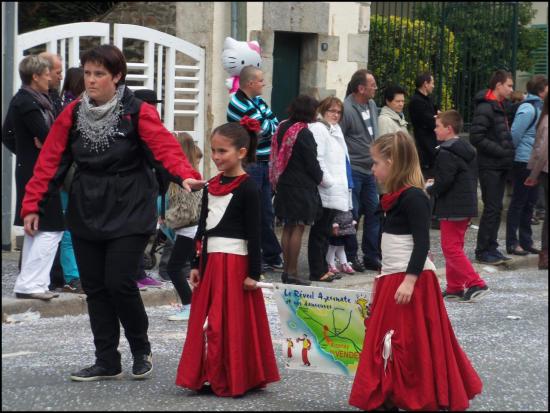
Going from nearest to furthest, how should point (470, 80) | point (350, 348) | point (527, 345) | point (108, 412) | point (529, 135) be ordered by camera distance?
1. point (108, 412)
2. point (350, 348)
3. point (527, 345)
4. point (529, 135)
5. point (470, 80)

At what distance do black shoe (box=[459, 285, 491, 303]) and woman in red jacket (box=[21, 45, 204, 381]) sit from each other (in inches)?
162

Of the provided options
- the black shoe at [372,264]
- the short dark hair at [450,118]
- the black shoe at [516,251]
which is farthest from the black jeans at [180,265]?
the black shoe at [516,251]

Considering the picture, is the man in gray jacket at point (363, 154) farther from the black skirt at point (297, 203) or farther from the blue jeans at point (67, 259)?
the blue jeans at point (67, 259)

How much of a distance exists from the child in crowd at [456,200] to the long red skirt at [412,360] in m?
3.96

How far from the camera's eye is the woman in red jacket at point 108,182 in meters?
5.90

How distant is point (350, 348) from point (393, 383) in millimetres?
499

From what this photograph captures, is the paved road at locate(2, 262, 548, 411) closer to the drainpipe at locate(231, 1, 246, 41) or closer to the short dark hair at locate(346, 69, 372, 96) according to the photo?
the short dark hair at locate(346, 69, 372, 96)

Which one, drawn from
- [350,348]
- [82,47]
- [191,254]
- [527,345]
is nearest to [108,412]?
[350,348]

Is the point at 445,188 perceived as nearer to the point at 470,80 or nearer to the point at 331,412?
the point at 331,412

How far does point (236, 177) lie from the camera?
6.02m

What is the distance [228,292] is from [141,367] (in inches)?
26.8

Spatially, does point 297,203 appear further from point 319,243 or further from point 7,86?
point 7,86

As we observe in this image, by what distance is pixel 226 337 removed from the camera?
5.88m

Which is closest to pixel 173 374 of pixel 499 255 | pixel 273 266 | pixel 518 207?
pixel 273 266
